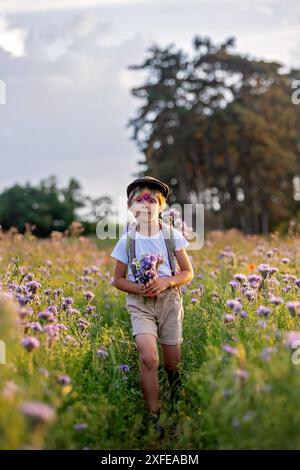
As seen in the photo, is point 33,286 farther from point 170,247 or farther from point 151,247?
point 170,247

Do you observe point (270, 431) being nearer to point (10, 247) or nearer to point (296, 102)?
point (10, 247)

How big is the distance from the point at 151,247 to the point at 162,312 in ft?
1.64

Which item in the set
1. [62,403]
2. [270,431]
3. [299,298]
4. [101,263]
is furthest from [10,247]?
[270,431]

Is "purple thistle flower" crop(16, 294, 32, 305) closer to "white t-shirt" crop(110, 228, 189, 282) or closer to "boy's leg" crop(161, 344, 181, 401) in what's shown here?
"white t-shirt" crop(110, 228, 189, 282)

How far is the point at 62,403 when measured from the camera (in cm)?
349

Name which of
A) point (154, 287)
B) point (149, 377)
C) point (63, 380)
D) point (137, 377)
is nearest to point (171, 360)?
point (137, 377)

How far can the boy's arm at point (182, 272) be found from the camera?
4754mm

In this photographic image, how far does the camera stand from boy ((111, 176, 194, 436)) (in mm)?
4637

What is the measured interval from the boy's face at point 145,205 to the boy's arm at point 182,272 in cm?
36

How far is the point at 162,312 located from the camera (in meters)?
4.82

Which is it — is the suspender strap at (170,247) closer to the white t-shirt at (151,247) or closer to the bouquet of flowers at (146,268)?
the white t-shirt at (151,247)

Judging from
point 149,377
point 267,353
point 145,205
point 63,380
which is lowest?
point 149,377

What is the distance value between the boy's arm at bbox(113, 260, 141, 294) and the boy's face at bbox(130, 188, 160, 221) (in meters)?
0.42

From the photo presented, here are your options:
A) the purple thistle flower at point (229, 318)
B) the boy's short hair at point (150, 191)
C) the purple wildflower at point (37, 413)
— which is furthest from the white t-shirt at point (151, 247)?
the purple wildflower at point (37, 413)
